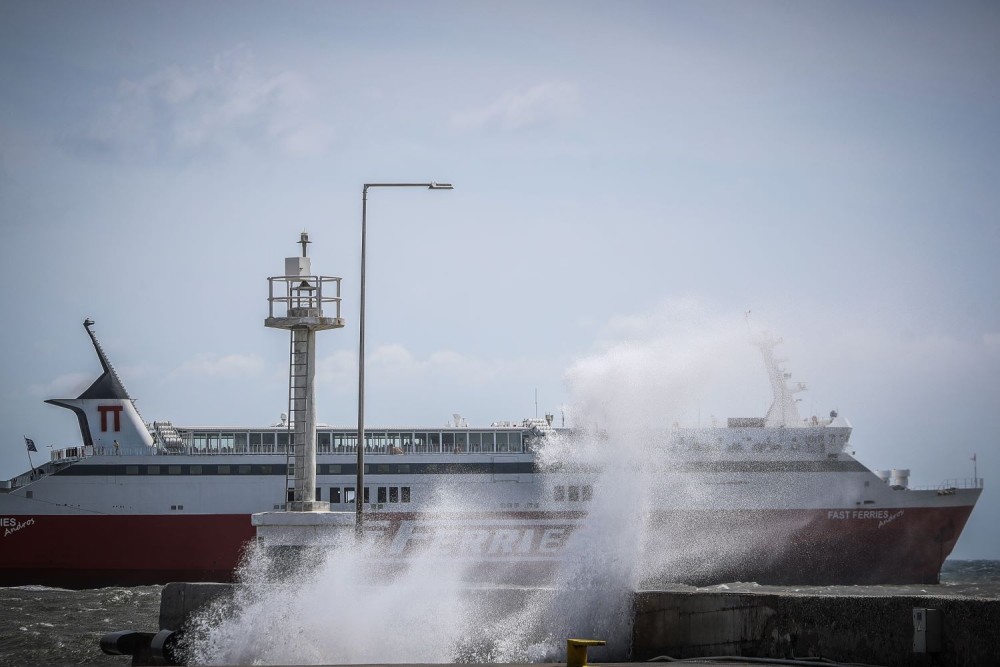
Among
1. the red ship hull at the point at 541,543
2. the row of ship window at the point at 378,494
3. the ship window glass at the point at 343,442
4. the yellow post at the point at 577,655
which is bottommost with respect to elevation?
the red ship hull at the point at 541,543

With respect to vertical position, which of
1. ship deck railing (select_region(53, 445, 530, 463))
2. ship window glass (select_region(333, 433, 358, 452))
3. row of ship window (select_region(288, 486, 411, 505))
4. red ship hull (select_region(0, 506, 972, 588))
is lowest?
red ship hull (select_region(0, 506, 972, 588))

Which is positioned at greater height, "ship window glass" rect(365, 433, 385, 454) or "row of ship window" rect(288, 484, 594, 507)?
"ship window glass" rect(365, 433, 385, 454)

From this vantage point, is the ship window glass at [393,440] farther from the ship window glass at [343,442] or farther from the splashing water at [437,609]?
the splashing water at [437,609]

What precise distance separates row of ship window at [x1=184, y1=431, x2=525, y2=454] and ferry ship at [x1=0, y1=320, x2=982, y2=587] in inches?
2.1

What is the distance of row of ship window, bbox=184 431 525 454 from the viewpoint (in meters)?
41.8

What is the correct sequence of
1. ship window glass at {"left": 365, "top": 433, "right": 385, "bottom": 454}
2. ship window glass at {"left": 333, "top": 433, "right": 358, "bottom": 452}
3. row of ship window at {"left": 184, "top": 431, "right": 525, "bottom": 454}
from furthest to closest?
ship window glass at {"left": 365, "top": 433, "right": 385, "bottom": 454} → row of ship window at {"left": 184, "top": 431, "right": 525, "bottom": 454} → ship window glass at {"left": 333, "top": 433, "right": 358, "bottom": 452}

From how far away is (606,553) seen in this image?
15.0 metres

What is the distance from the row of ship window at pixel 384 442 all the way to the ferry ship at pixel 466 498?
0.17 feet

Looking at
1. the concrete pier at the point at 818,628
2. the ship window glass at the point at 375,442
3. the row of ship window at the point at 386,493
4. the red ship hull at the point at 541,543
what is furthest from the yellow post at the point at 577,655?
the ship window glass at the point at 375,442

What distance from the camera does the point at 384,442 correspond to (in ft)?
139

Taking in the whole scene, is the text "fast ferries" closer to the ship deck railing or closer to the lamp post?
the ship deck railing

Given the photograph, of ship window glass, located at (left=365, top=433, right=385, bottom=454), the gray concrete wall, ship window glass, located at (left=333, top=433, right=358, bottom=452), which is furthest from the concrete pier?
ship window glass, located at (left=365, top=433, right=385, bottom=454)

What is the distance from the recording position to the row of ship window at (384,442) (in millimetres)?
41750

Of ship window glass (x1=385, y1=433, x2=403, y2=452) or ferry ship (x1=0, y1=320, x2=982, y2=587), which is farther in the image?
ship window glass (x1=385, y1=433, x2=403, y2=452)
